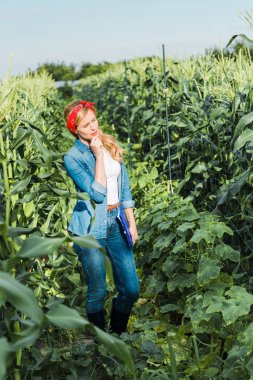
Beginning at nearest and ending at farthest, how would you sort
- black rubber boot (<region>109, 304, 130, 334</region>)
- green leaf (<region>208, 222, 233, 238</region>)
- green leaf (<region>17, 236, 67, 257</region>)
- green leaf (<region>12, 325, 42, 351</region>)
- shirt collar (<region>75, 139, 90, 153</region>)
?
1. green leaf (<region>12, 325, 42, 351</region>)
2. green leaf (<region>17, 236, 67, 257</region>)
3. shirt collar (<region>75, 139, 90, 153</region>)
4. green leaf (<region>208, 222, 233, 238</region>)
5. black rubber boot (<region>109, 304, 130, 334</region>)

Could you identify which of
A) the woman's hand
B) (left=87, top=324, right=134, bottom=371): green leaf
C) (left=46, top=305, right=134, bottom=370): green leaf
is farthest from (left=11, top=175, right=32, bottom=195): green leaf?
(left=87, top=324, right=134, bottom=371): green leaf

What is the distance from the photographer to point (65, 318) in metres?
2.14

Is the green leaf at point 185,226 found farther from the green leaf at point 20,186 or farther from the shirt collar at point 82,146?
the green leaf at point 20,186

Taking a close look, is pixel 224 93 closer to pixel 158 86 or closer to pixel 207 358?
pixel 207 358

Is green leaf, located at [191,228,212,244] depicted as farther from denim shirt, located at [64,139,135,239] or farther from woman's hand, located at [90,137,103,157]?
woman's hand, located at [90,137,103,157]

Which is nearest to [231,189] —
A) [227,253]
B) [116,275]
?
[227,253]

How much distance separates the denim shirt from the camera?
376 centimetres

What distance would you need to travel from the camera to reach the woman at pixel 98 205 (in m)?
3.78

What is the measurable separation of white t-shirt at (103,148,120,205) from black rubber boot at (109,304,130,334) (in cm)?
71

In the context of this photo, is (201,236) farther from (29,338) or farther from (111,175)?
(29,338)

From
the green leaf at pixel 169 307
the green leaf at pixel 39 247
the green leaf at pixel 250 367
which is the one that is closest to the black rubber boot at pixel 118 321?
the green leaf at pixel 169 307

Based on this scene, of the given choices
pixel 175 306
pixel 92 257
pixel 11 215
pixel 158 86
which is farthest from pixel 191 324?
pixel 158 86

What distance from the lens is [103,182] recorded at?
3746 millimetres

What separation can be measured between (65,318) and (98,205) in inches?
67.5
